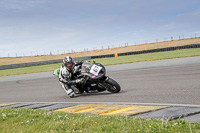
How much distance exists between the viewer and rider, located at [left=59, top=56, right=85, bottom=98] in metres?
9.68

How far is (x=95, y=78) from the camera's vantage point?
9234mm

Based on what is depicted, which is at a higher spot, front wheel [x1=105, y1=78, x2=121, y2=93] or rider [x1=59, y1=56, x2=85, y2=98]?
rider [x1=59, y1=56, x2=85, y2=98]

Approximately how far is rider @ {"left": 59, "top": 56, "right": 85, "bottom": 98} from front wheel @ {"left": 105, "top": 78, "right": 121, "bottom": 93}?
1.05 meters

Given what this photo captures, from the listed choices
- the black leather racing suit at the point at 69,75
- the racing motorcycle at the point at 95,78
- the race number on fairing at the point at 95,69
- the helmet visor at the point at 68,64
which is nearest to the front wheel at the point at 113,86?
the racing motorcycle at the point at 95,78

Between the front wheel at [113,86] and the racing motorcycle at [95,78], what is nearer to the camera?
the racing motorcycle at [95,78]

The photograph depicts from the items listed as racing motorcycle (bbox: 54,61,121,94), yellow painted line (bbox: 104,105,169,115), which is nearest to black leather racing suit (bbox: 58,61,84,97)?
racing motorcycle (bbox: 54,61,121,94)

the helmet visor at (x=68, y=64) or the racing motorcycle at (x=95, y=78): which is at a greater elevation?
the helmet visor at (x=68, y=64)

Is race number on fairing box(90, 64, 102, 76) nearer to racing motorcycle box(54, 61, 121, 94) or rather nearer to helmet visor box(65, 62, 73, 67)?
racing motorcycle box(54, 61, 121, 94)

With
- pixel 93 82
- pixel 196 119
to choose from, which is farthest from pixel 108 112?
pixel 93 82

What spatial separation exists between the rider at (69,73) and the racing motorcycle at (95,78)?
0.64 ft

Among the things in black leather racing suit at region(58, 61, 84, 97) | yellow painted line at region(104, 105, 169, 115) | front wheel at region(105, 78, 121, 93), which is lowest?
yellow painted line at region(104, 105, 169, 115)

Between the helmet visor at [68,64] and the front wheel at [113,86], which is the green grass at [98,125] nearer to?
the front wheel at [113,86]

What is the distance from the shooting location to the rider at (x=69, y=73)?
9.68 meters

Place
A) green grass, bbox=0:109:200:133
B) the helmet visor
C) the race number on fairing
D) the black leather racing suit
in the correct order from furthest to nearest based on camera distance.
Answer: the black leather racing suit < the helmet visor < the race number on fairing < green grass, bbox=0:109:200:133
